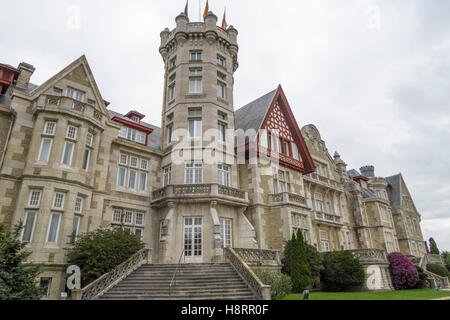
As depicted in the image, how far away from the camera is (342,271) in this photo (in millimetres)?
22141

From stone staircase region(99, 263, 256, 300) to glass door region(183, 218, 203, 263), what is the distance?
2.78 m

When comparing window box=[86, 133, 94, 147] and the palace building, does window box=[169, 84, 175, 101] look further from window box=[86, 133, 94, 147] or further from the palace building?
window box=[86, 133, 94, 147]

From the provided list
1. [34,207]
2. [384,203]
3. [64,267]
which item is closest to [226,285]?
[64,267]

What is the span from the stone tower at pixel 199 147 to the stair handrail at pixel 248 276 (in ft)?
3.57

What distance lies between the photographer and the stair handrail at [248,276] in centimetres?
1291

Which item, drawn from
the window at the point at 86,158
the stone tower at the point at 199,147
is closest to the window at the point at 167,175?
the stone tower at the point at 199,147

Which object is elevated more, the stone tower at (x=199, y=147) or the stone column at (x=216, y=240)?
the stone tower at (x=199, y=147)

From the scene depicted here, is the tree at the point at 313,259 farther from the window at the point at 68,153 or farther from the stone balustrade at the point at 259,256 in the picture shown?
the window at the point at 68,153

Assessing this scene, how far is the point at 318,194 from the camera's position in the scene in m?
32.3

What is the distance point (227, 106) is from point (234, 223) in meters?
10.1

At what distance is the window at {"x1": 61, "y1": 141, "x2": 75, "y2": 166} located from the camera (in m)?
17.4

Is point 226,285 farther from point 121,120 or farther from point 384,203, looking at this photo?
point 384,203
